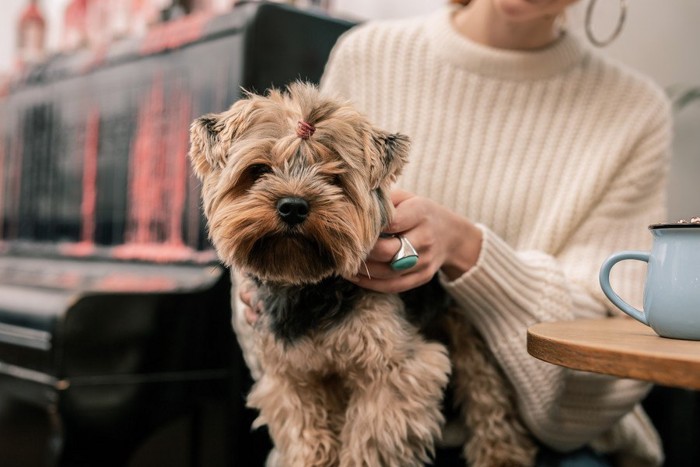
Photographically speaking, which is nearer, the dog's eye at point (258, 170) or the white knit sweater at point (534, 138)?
the dog's eye at point (258, 170)

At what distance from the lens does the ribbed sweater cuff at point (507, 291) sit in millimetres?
1138

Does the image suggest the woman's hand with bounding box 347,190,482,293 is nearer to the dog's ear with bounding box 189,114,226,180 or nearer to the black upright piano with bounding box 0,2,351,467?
the dog's ear with bounding box 189,114,226,180

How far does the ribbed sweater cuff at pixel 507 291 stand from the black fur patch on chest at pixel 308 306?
20 cm

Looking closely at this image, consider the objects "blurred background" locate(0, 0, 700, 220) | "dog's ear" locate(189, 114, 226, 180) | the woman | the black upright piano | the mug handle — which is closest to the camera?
the mug handle

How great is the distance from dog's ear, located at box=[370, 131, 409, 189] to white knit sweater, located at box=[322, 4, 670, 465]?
0.41 metres

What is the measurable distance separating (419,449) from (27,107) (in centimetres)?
217

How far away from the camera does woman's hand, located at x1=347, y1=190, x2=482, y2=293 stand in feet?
3.35

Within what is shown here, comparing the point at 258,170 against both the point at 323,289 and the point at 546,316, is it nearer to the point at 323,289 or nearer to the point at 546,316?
the point at 323,289

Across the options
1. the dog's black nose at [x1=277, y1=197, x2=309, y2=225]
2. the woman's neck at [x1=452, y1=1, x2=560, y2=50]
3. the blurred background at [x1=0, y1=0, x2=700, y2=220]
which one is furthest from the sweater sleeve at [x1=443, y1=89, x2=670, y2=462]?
the blurred background at [x1=0, y1=0, x2=700, y2=220]

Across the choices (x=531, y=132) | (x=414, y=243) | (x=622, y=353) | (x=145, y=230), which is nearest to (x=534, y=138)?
(x=531, y=132)

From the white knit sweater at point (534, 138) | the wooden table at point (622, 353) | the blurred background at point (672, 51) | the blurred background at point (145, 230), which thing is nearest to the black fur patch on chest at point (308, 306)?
the wooden table at point (622, 353)

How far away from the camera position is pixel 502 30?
4.91 feet

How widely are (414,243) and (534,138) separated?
1.88ft

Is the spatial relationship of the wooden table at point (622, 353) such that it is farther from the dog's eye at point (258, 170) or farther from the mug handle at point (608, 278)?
the dog's eye at point (258, 170)
